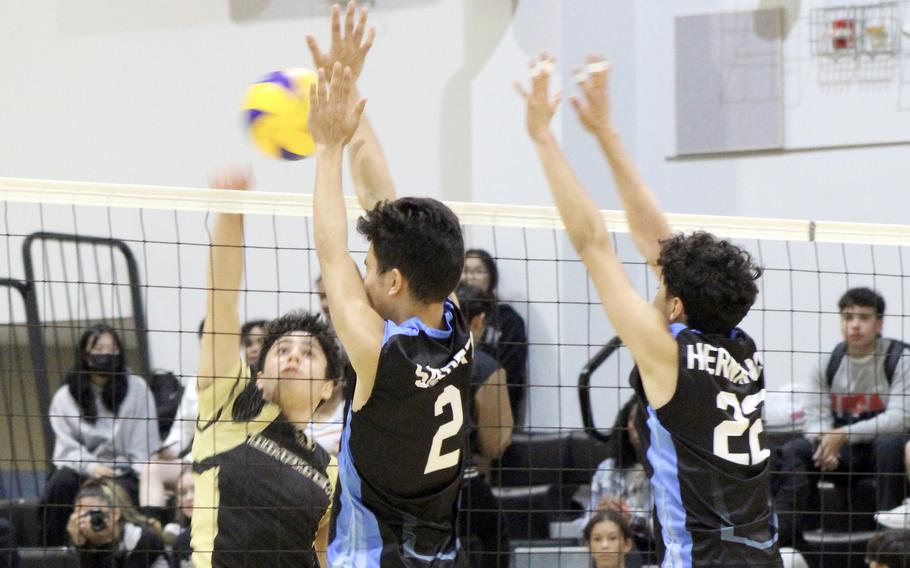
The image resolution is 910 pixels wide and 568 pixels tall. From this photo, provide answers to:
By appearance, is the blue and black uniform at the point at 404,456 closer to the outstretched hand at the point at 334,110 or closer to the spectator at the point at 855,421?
the outstretched hand at the point at 334,110

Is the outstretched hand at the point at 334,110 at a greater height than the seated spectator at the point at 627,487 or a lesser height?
greater

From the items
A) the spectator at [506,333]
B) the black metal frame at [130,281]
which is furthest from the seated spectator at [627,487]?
the black metal frame at [130,281]

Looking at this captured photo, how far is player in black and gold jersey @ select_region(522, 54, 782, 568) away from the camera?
11.1 ft

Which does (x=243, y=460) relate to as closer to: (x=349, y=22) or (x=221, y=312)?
(x=221, y=312)

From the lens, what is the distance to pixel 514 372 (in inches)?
278

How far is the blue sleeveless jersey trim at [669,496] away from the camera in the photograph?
135 inches

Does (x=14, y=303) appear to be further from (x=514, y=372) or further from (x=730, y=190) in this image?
(x=730, y=190)

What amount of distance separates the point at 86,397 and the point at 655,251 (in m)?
4.22

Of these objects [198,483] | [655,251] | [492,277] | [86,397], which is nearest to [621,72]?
[492,277]

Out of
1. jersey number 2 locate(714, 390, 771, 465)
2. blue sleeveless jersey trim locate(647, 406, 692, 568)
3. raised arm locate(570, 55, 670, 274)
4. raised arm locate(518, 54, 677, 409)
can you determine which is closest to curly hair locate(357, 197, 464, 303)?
raised arm locate(518, 54, 677, 409)

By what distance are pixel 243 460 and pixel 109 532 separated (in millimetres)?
2299

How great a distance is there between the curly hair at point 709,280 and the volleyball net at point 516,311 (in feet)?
8.21

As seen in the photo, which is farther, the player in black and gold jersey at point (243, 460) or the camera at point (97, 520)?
the camera at point (97, 520)

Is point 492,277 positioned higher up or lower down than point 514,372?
higher up
